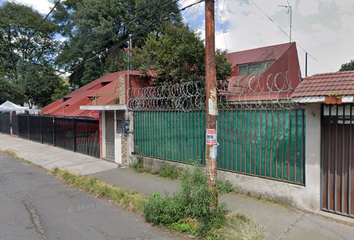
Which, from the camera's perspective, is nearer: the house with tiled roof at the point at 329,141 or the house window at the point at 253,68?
the house with tiled roof at the point at 329,141

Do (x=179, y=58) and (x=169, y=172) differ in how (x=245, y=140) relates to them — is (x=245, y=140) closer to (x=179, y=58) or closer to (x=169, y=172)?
(x=169, y=172)

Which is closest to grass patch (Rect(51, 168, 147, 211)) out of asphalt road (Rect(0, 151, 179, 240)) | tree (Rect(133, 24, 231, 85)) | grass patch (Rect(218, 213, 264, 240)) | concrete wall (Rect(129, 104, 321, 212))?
asphalt road (Rect(0, 151, 179, 240))

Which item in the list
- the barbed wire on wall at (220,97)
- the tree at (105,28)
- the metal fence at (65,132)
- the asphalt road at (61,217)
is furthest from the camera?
the tree at (105,28)

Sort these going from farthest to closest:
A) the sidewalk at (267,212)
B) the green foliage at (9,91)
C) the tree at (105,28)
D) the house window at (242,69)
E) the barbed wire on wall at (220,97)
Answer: the green foliage at (9,91) < the tree at (105,28) < the house window at (242,69) < the barbed wire on wall at (220,97) < the sidewalk at (267,212)

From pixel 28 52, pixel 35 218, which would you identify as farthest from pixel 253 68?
pixel 28 52

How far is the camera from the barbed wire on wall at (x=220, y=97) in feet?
18.5

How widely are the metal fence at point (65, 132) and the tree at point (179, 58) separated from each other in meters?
4.69

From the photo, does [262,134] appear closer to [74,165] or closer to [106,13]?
[74,165]

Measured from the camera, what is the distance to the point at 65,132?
14344mm

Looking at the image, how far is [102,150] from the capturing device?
11359 millimetres

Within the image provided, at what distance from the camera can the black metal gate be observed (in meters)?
4.60

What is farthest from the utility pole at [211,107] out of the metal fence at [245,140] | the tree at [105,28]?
the tree at [105,28]

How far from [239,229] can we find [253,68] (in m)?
12.7

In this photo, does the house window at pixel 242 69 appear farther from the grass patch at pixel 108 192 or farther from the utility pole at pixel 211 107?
the utility pole at pixel 211 107
